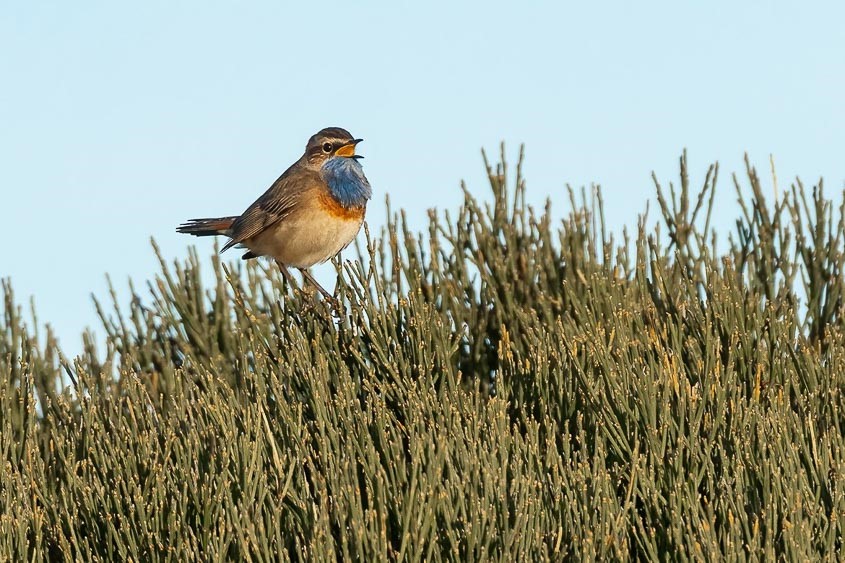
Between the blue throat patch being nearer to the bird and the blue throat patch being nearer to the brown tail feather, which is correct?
the bird

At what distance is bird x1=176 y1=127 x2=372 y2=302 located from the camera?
23.7 ft

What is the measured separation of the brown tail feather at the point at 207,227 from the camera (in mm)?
8195

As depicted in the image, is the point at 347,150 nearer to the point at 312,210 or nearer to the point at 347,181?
the point at 347,181

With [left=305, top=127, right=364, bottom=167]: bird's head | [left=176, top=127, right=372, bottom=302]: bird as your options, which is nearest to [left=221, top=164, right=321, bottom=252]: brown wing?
[left=176, top=127, right=372, bottom=302]: bird

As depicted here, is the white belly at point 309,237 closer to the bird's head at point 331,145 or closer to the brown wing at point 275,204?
the brown wing at point 275,204

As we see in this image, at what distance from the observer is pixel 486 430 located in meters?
5.25

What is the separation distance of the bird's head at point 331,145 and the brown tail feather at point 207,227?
2.78 ft

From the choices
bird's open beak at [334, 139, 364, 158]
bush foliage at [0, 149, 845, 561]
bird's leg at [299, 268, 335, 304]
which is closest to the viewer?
bush foliage at [0, 149, 845, 561]

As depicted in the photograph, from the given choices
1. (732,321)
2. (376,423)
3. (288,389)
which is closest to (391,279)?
(288,389)

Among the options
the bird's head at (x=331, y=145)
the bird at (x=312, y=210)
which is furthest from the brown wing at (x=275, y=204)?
the bird's head at (x=331, y=145)

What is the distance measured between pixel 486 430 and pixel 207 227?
3661 millimetres

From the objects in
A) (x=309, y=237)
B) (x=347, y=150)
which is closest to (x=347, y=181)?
(x=347, y=150)

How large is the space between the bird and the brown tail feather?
0.27 metres

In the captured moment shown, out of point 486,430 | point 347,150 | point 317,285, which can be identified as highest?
point 347,150
